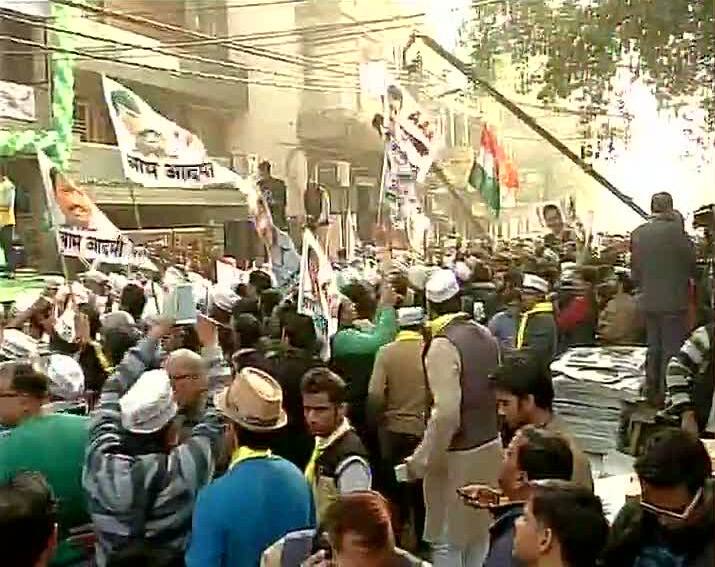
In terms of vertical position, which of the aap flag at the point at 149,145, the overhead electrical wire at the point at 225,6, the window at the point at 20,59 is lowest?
the aap flag at the point at 149,145

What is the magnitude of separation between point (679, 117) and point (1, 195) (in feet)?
18.6

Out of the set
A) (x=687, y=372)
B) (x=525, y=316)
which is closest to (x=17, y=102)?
(x=525, y=316)

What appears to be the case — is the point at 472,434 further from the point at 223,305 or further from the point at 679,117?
the point at 679,117

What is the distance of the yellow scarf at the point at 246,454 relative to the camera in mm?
2623

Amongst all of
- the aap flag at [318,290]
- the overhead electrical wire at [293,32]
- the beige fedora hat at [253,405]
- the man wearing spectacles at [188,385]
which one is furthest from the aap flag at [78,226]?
the overhead electrical wire at [293,32]

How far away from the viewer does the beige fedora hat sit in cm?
264

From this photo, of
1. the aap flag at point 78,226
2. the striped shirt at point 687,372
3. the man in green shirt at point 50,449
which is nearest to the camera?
the man in green shirt at point 50,449

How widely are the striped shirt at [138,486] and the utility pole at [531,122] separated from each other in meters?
5.56

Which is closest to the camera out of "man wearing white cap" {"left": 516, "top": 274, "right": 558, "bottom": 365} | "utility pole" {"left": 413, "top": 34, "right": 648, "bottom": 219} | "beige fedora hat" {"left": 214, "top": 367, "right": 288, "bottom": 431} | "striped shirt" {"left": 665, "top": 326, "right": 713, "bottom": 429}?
"beige fedora hat" {"left": 214, "top": 367, "right": 288, "bottom": 431}

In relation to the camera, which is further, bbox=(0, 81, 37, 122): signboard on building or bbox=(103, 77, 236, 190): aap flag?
bbox=(0, 81, 37, 122): signboard on building

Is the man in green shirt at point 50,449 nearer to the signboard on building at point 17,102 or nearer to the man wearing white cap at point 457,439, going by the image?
the man wearing white cap at point 457,439

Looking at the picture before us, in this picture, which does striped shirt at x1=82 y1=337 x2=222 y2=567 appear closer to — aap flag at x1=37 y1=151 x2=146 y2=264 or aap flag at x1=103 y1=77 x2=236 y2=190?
aap flag at x1=37 y1=151 x2=146 y2=264

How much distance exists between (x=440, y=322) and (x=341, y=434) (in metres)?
1.24

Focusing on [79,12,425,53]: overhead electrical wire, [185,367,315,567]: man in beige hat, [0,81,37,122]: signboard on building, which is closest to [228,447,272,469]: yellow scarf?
[185,367,315,567]: man in beige hat
